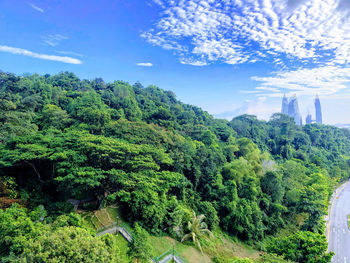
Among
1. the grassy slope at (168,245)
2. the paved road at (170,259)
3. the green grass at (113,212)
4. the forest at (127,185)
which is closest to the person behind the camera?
the forest at (127,185)

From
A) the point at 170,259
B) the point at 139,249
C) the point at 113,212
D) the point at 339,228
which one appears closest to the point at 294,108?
the point at 339,228

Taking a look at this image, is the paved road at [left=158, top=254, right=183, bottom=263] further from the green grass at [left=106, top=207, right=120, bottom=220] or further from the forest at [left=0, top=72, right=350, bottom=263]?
the green grass at [left=106, top=207, right=120, bottom=220]

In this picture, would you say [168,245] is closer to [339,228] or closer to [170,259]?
[170,259]

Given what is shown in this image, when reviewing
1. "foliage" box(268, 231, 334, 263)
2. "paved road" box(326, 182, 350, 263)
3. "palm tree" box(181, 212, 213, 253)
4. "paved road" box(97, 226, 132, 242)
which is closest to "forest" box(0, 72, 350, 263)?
"foliage" box(268, 231, 334, 263)

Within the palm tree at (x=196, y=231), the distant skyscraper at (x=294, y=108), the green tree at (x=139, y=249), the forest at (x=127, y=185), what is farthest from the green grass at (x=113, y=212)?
the distant skyscraper at (x=294, y=108)

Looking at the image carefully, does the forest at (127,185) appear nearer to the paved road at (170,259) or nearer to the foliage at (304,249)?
the foliage at (304,249)

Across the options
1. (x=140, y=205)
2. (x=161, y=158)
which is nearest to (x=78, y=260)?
(x=140, y=205)
